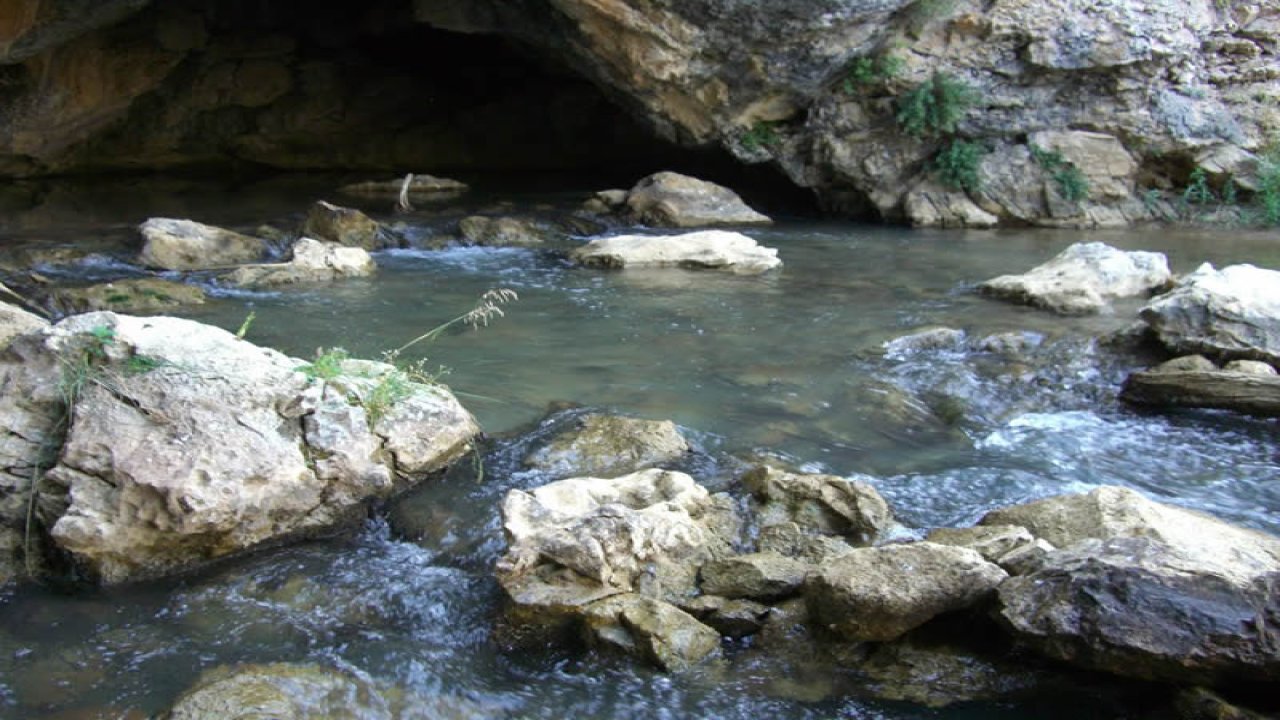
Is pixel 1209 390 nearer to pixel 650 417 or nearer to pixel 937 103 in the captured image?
pixel 650 417

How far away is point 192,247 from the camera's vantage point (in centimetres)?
843

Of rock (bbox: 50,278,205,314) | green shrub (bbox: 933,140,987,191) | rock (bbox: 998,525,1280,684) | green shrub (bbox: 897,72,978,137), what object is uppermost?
green shrub (bbox: 897,72,978,137)

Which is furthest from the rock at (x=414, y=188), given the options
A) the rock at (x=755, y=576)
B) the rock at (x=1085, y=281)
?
the rock at (x=755, y=576)

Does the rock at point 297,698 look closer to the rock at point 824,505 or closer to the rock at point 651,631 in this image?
the rock at point 651,631

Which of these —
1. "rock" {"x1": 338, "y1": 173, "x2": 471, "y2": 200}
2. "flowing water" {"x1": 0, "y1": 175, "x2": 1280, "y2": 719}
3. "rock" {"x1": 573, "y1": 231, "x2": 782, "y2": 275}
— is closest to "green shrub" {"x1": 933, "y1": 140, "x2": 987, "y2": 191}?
"flowing water" {"x1": 0, "y1": 175, "x2": 1280, "y2": 719}

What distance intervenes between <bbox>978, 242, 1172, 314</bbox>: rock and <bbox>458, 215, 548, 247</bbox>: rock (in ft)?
14.7

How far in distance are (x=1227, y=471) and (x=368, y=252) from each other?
7114 millimetres

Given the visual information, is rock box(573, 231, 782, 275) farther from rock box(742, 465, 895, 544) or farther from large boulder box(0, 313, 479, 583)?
rock box(742, 465, 895, 544)

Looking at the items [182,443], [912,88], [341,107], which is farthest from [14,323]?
[341,107]

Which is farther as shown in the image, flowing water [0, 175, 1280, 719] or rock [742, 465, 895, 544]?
rock [742, 465, 895, 544]

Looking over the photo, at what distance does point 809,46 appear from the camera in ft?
35.3

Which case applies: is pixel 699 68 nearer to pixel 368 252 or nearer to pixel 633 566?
pixel 368 252

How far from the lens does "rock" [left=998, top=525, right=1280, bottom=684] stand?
228 centimetres

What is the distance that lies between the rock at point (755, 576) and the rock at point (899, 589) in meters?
0.22
